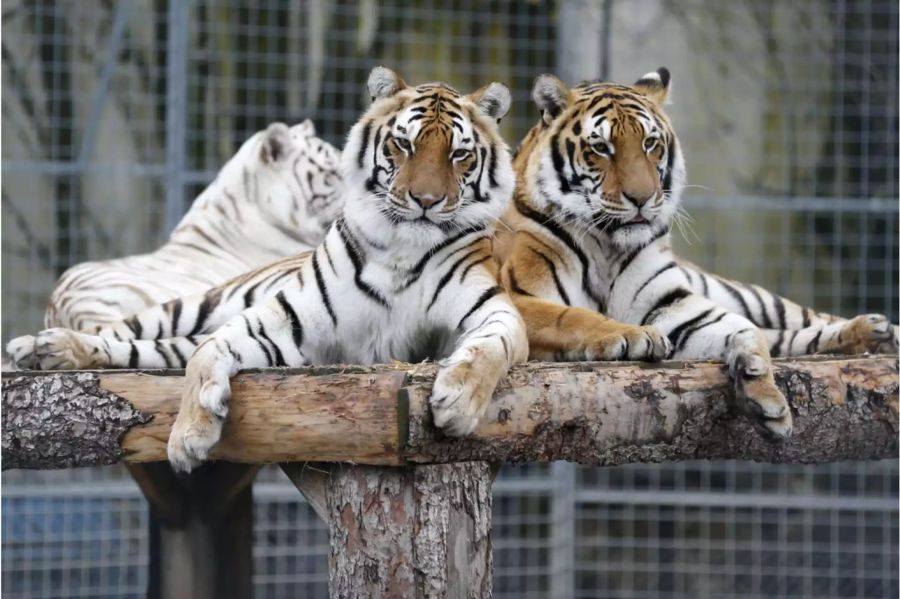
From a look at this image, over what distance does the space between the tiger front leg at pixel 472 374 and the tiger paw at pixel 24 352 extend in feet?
3.08

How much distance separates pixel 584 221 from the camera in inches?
105

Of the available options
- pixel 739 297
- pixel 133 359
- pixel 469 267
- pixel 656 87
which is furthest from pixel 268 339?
pixel 739 297

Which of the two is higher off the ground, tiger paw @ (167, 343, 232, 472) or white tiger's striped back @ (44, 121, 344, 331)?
white tiger's striped back @ (44, 121, 344, 331)

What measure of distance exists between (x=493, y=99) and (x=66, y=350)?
3.30 ft

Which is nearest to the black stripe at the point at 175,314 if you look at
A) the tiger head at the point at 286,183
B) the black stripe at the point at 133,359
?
the black stripe at the point at 133,359

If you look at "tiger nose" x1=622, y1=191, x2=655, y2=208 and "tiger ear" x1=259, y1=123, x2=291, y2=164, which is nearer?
"tiger nose" x1=622, y1=191, x2=655, y2=208

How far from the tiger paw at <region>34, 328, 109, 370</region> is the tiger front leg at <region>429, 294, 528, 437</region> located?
861 millimetres

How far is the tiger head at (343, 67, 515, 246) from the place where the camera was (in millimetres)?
2361

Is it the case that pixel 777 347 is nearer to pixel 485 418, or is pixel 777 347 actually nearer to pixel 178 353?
pixel 485 418

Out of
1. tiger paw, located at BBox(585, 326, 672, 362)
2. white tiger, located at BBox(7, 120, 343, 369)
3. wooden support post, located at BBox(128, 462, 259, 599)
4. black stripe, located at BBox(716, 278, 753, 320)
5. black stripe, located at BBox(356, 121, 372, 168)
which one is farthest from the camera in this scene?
white tiger, located at BBox(7, 120, 343, 369)

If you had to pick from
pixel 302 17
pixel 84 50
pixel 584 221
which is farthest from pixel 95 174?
pixel 584 221

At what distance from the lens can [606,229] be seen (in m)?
2.66

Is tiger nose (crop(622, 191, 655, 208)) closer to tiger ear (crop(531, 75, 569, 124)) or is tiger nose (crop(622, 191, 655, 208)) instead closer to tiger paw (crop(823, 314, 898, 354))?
tiger ear (crop(531, 75, 569, 124))

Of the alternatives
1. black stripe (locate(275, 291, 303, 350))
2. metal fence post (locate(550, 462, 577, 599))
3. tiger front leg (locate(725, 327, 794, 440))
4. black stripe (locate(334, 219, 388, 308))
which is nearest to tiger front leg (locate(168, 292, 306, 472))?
black stripe (locate(275, 291, 303, 350))
